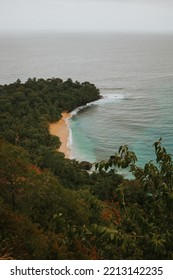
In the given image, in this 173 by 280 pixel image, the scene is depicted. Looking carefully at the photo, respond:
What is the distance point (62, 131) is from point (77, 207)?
16.2 meters

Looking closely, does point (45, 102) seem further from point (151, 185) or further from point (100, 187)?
point (151, 185)

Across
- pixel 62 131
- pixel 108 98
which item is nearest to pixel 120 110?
pixel 108 98

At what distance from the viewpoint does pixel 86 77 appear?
156 feet

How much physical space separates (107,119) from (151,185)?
24.0 metres

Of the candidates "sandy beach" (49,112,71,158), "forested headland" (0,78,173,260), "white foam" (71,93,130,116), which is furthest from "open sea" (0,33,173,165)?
"forested headland" (0,78,173,260)

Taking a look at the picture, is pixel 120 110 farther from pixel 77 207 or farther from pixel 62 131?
pixel 77 207

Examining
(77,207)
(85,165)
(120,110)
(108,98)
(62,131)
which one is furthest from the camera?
(108,98)

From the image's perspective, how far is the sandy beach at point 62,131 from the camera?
20.6m

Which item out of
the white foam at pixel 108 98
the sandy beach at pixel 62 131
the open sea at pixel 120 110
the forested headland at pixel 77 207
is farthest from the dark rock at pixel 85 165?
the white foam at pixel 108 98

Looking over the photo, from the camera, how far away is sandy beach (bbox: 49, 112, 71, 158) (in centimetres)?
2057

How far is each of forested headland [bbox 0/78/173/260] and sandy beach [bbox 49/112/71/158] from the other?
1.91ft

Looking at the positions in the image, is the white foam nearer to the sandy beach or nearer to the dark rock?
the sandy beach

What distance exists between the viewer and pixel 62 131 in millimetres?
24078
